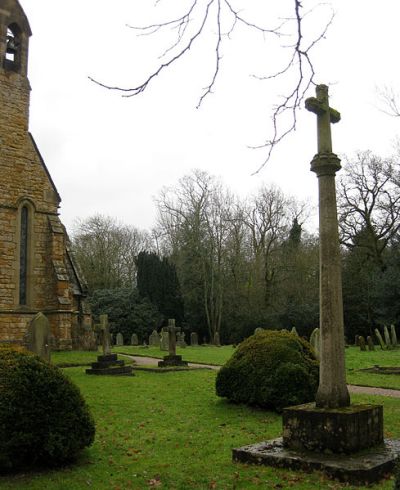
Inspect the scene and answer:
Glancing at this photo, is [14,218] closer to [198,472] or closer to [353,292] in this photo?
[198,472]

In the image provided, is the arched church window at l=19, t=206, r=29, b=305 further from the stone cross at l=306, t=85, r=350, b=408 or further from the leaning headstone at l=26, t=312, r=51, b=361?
the stone cross at l=306, t=85, r=350, b=408

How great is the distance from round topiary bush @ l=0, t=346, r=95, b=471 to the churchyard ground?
0.22 m

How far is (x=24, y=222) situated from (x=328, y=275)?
19066mm

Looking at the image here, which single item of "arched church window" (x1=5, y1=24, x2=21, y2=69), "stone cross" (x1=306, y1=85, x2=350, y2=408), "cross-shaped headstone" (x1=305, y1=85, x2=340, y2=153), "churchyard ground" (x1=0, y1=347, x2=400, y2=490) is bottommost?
"churchyard ground" (x1=0, y1=347, x2=400, y2=490)

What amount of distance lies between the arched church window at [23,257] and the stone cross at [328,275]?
18.4 metres

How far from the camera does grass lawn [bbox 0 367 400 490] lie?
567 centimetres

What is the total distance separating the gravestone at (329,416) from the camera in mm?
5655

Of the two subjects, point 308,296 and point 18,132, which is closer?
point 18,132

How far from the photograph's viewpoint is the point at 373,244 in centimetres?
3875

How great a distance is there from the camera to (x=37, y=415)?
6.13 m

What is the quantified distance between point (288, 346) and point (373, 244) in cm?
3015

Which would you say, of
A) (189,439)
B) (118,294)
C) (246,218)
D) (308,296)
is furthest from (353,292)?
(189,439)

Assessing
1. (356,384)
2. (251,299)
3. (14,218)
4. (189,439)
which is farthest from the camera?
(251,299)

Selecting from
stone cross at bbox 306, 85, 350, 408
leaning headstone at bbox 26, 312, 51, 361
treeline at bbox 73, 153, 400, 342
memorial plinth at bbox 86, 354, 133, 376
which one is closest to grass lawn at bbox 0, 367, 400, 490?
stone cross at bbox 306, 85, 350, 408
